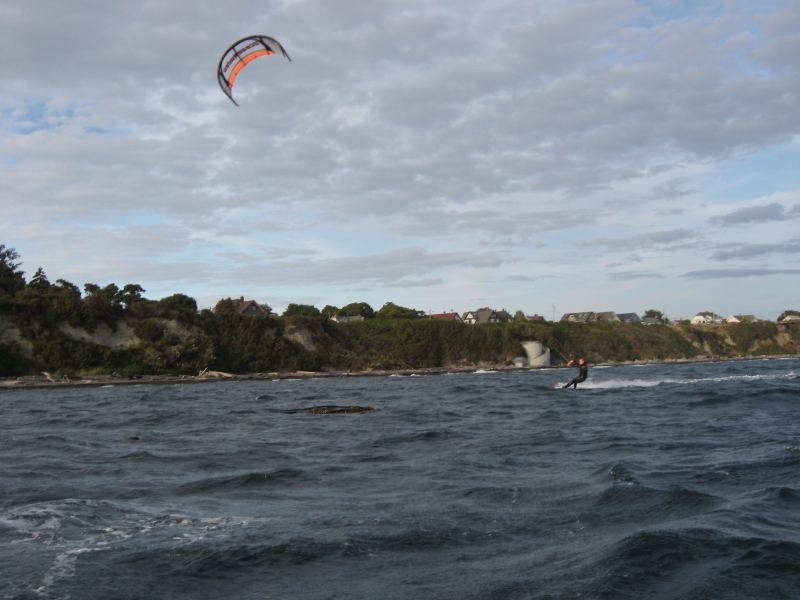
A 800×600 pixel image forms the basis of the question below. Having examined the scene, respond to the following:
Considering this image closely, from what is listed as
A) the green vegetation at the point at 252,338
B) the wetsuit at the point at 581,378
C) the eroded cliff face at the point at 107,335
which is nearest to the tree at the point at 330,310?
the green vegetation at the point at 252,338

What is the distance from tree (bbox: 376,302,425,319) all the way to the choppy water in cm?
10727

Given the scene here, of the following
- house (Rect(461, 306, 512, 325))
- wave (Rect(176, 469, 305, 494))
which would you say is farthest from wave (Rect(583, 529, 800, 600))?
house (Rect(461, 306, 512, 325))

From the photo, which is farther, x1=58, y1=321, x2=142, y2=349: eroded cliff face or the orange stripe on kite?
x1=58, y1=321, x2=142, y2=349: eroded cliff face

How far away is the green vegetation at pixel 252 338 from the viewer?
2881 inches

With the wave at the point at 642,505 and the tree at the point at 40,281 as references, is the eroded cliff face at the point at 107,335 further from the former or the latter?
the wave at the point at 642,505

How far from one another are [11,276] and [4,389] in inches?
1354

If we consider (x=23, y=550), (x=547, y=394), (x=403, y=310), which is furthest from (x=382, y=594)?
(x=403, y=310)

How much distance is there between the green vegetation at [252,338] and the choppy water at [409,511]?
54332mm

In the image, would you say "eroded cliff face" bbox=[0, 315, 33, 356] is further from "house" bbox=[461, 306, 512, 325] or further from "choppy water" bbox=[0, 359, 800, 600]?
"house" bbox=[461, 306, 512, 325]

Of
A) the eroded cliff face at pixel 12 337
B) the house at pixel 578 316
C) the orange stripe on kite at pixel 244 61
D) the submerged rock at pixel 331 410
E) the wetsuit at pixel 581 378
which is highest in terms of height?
the house at pixel 578 316

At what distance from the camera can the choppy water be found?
26.7ft

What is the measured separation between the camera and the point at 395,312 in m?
133

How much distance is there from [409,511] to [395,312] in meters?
121

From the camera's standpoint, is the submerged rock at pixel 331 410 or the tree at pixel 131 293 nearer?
the submerged rock at pixel 331 410
